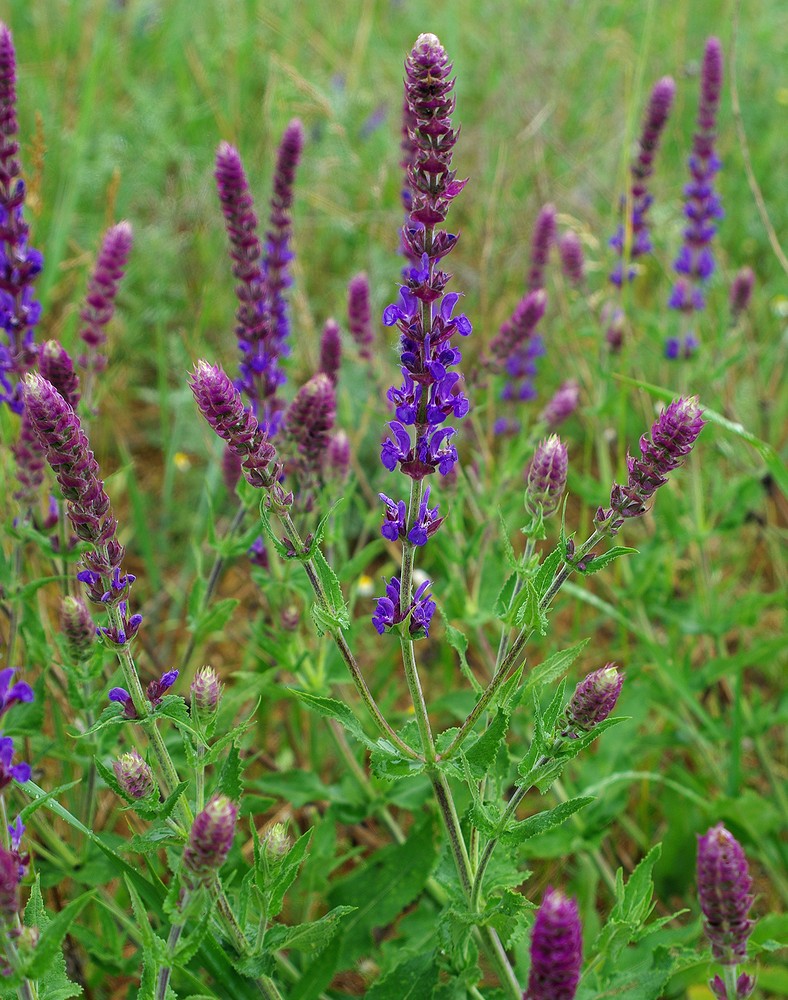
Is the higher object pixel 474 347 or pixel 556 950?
pixel 556 950

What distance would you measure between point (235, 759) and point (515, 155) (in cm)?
490

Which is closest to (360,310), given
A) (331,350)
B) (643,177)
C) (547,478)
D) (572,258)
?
(331,350)

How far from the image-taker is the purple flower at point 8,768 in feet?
6.07

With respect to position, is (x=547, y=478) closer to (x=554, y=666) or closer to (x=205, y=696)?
(x=554, y=666)

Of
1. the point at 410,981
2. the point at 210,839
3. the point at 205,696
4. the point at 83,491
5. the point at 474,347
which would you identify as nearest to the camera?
the point at 210,839

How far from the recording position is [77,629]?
2.54 meters

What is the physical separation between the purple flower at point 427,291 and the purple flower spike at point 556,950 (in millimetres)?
845

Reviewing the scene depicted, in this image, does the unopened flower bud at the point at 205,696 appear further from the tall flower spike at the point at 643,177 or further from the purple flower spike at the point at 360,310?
the tall flower spike at the point at 643,177

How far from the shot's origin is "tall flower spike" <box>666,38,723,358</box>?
4.34 m

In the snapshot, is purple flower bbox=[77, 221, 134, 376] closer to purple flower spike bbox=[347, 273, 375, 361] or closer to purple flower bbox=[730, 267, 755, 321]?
purple flower spike bbox=[347, 273, 375, 361]

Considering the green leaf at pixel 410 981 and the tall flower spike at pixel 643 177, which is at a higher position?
the tall flower spike at pixel 643 177

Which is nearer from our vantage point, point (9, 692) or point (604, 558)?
point (604, 558)

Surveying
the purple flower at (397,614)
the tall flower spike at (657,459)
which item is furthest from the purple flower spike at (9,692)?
the tall flower spike at (657,459)

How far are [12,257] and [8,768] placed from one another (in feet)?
5.52
